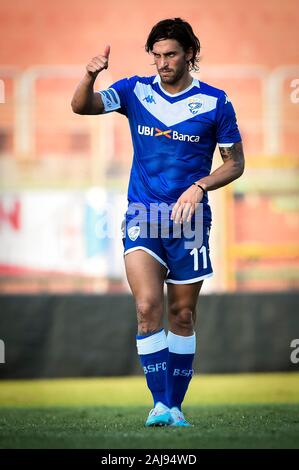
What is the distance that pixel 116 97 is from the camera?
5.30m

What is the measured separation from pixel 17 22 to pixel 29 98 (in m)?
4.24

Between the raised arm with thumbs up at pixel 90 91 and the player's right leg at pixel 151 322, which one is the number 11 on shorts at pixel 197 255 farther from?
the raised arm with thumbs up at pixel 90 91

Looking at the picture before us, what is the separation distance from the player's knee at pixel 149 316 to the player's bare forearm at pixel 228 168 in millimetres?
681

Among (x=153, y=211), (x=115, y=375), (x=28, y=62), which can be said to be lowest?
(x=115, y=375)

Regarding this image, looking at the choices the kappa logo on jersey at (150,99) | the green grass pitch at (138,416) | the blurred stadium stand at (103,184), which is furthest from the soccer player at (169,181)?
the blurred stadium stand at (103,184)

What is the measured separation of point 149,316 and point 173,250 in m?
0.38

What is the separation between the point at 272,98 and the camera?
39.0ft

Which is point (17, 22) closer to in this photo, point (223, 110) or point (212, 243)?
point (212, 243)

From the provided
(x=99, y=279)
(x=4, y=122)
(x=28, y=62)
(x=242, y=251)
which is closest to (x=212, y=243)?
(x=242, y=251)

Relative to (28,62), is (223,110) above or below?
below

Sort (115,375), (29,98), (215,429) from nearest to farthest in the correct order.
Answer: (215,429)
(115,375)
(29,98)

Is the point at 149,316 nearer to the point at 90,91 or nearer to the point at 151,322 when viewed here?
the point at 151,322

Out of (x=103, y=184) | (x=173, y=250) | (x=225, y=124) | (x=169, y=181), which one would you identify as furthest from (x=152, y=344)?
(x=103, y=184)

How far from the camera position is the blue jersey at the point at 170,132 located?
206 inches
